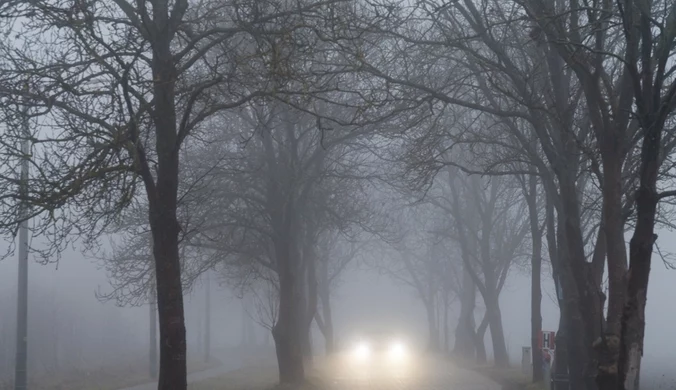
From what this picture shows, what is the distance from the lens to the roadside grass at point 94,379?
29188 millimetres

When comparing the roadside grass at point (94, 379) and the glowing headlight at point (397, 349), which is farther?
the glowing headlight at point (397, 349)

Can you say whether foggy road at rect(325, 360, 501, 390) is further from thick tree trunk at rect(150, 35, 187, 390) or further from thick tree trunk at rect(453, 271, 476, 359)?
thick tree trunk at rect(150, 35, 187, 390)

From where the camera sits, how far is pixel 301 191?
93.2 feet

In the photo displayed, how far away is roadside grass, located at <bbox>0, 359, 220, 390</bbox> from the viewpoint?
1149 inches

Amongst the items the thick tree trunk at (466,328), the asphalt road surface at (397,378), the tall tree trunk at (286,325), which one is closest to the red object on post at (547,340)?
the asphalt road surface at (397,378)

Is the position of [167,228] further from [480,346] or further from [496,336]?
[480,346]

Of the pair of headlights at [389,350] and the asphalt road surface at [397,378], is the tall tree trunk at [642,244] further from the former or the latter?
the pair of headlights at [389,350]

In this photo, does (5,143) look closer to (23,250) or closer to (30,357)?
(23,250)

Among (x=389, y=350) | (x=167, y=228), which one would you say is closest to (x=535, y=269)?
(x=167, y=228)

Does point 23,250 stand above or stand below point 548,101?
below

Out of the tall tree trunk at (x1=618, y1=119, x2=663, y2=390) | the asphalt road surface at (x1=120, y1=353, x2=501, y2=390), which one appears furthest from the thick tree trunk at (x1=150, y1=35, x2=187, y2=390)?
the asphalt road surface at (x1=120, y1=353, x2=501, y2=390)

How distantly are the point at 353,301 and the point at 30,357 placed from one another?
8080 centimetres

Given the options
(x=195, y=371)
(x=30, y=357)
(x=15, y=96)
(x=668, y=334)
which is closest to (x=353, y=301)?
(x=668, y=334)

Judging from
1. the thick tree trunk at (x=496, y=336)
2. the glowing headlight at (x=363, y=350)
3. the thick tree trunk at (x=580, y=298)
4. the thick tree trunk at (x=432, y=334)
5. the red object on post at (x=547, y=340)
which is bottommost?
the glowing headlight at (x=363, y=350)
